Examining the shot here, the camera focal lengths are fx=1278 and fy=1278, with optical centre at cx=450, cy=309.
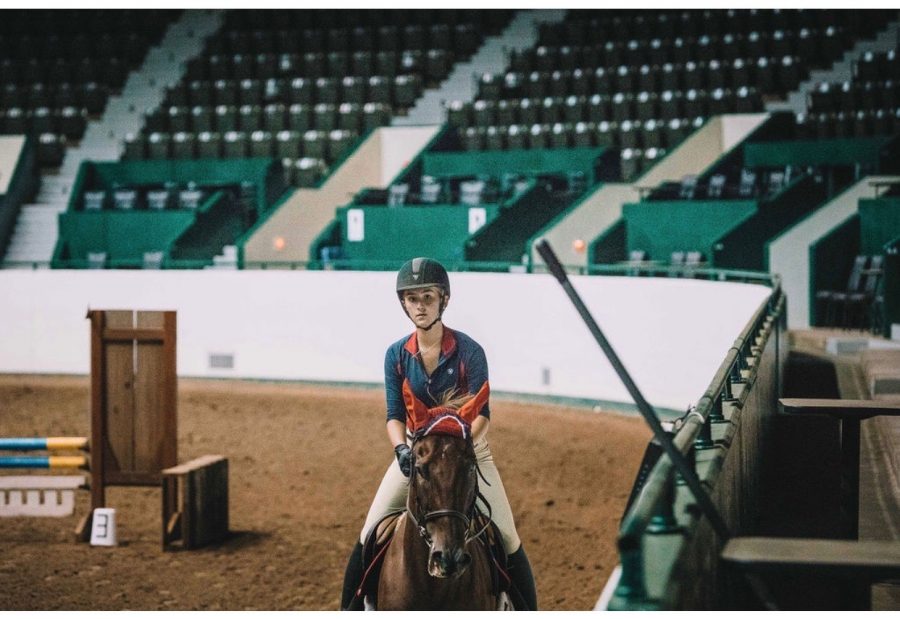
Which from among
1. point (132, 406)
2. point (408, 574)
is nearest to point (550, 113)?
point (132, 406)

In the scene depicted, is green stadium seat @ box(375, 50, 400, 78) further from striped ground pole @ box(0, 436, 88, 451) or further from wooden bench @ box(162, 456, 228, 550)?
wooden bench @ box(162, 456, 228, 550)

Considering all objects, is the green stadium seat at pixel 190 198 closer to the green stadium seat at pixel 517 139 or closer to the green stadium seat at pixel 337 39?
the green stadium seat at pixel 517 139

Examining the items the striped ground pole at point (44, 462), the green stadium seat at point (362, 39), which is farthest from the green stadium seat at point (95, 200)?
the striped ground pole at point (44, 462)

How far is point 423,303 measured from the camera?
173 inches

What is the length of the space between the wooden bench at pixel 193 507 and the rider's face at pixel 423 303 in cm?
389

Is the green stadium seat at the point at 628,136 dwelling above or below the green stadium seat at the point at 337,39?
below

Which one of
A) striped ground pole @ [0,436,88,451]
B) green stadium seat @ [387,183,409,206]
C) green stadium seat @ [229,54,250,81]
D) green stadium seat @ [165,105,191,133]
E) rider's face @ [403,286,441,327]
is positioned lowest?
striped ground pole @ [0,436,88,451]

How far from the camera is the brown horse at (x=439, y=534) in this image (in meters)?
3.61

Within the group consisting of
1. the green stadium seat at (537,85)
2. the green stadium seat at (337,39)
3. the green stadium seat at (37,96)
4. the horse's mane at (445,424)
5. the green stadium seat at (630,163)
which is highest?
the green stadium seat at (337,39)

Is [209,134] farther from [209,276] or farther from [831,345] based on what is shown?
[831,345]

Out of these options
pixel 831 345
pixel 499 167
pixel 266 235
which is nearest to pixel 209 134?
pixel 266 235

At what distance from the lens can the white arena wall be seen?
11914mm

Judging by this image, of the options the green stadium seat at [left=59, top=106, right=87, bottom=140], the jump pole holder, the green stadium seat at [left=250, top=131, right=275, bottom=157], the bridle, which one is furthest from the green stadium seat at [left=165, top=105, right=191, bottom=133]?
the bridle

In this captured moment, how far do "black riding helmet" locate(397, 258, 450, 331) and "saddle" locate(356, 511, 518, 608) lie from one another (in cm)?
68
